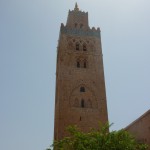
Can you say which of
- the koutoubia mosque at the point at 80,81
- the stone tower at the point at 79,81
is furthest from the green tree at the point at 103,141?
the stone tower at the point at 79,81

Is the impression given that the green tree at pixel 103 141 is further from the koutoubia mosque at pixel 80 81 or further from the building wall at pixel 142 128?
the koutoubia mosque at pixel 80 81

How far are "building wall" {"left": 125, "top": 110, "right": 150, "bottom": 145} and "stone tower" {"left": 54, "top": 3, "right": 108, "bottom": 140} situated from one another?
4258 mm

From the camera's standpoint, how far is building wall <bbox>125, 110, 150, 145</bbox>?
13335 mm

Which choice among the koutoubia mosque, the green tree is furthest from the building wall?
the green tree

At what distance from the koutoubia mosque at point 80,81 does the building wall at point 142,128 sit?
3.11 ft

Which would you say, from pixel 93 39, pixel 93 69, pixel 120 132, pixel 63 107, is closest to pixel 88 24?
pixel 93 39

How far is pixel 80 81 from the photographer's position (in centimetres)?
2012

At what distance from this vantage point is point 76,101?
19312 millimetres

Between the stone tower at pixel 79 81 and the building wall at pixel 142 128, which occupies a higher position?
the stone tower at pixel 79 81

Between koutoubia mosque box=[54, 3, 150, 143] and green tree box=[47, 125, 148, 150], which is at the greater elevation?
koutoubia mosque box=[54, 3, 150, 143]

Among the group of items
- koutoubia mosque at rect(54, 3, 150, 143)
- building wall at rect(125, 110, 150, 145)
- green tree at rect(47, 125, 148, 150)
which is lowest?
green tree at rect(47, 125, 148, 150)

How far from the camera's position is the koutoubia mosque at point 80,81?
18594mm

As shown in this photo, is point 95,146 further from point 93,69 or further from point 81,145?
point 93,69

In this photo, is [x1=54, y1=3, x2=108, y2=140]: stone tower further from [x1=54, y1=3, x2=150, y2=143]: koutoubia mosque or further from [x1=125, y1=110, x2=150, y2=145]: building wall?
[x1=125, y1=110, x2=150, y2=145]: building wall
